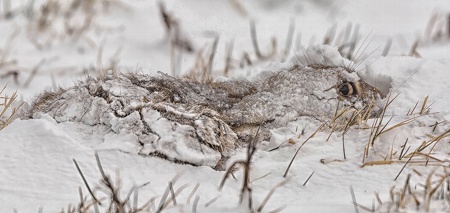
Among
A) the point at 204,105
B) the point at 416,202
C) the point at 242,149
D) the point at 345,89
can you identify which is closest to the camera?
the point at 416,202

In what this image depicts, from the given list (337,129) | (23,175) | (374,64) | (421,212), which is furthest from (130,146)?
(374,64)

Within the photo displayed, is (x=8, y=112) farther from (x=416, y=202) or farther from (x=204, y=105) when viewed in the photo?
(x=416, y=202)

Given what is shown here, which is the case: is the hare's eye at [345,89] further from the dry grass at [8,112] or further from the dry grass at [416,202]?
the dry grass at [8,112]

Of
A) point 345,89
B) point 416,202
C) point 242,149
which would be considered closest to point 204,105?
point 242,149

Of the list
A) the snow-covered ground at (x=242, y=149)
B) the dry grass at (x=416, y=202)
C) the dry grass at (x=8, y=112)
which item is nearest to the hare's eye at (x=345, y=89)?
the snow-covered ground at (x=242, y=149)

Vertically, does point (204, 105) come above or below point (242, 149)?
above

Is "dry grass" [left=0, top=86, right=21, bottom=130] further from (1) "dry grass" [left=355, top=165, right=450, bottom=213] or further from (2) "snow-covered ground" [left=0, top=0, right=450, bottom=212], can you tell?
(1) "dry grass" [left=355, top=165, right=450, bottom=213]

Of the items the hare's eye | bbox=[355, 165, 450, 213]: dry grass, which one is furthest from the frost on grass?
bbox=[355, 165, 450, 213]: dry grass
